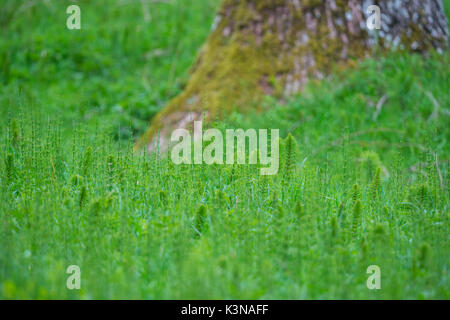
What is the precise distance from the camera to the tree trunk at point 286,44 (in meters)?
5.95

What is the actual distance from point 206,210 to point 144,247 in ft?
1.70

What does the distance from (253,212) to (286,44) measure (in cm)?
337

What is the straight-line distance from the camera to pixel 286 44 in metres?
6.10

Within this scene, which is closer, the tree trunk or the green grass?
the green grass

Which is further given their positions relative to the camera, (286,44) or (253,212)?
(286,44)

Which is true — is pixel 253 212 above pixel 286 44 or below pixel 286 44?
below

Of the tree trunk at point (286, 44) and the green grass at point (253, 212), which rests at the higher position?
the tree trunk at point (286, 44)

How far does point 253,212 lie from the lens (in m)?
3.30

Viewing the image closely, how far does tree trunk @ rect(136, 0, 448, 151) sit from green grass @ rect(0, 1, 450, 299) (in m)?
0.37

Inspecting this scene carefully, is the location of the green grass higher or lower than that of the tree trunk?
lower

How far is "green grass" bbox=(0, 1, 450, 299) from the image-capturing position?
2711mm

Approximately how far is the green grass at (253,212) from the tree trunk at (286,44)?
369 mm
